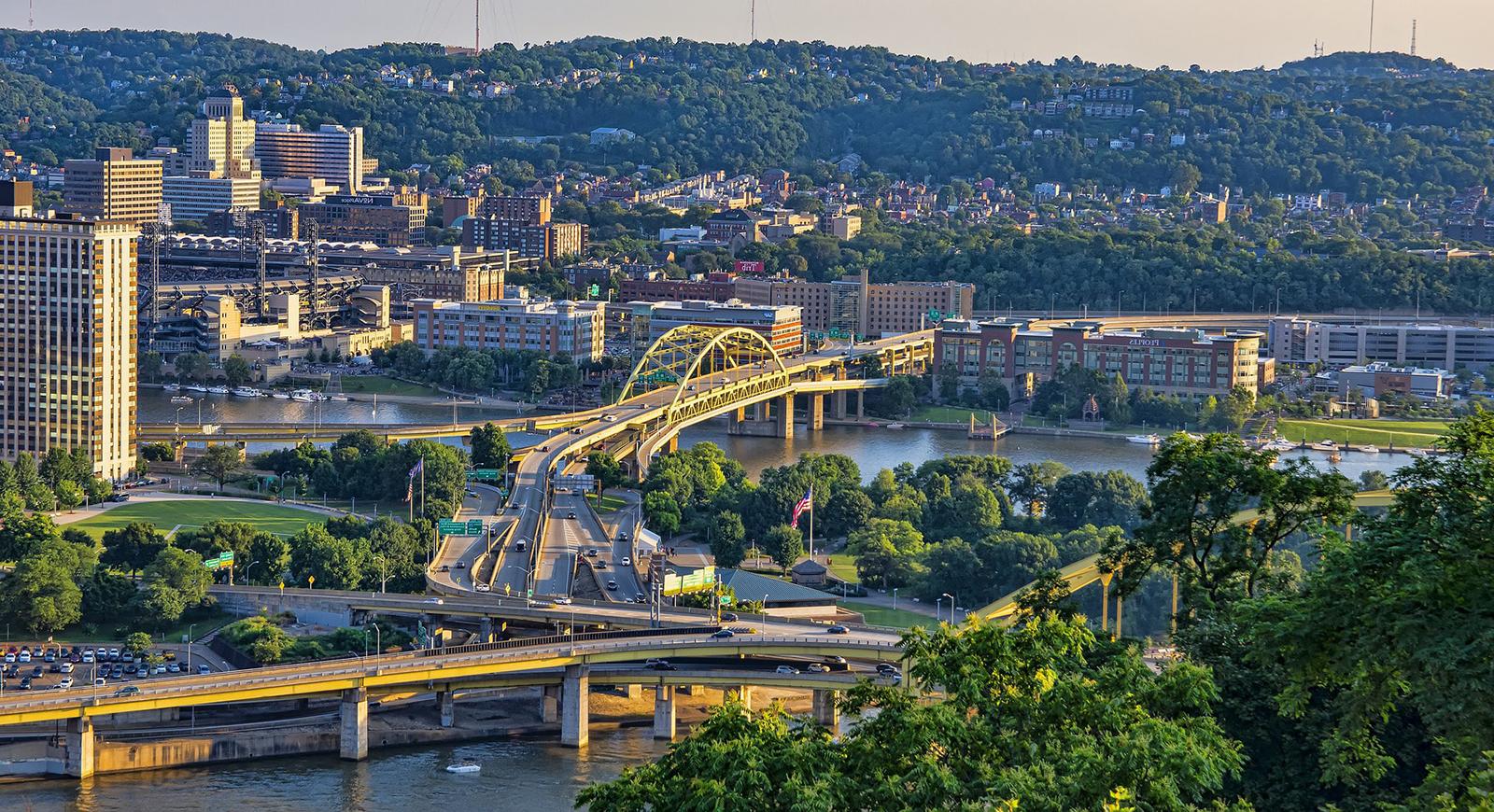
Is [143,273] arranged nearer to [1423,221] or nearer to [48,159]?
[48,159]

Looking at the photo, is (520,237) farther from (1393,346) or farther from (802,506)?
(802,506)

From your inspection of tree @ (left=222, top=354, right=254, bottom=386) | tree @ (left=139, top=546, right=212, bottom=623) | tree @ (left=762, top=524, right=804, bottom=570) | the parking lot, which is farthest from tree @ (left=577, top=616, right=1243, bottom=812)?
tree @ (left=222, top=354, right=254, bottom=386)

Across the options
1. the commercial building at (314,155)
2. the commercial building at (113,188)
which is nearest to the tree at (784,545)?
the commercial building at (113,188)

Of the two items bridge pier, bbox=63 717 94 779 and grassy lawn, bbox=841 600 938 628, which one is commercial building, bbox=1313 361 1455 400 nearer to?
grassy lawn, bbox=841 600 938 628

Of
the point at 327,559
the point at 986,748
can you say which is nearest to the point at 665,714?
the point at 327,559

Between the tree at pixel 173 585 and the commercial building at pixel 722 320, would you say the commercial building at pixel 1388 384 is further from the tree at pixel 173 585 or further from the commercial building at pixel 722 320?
the tree at pixel 173 585

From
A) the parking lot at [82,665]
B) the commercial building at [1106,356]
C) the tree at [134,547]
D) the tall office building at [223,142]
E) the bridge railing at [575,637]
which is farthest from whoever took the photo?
the tall office building at [223,142]
